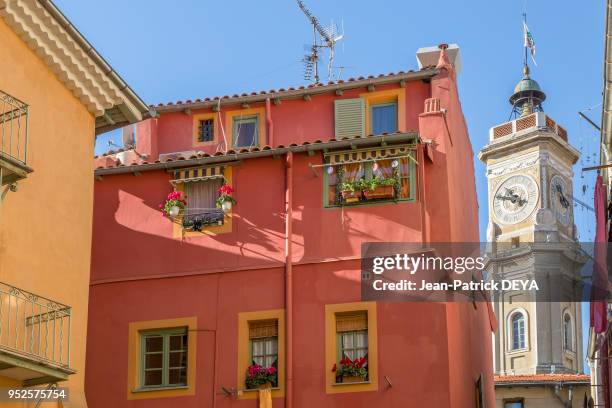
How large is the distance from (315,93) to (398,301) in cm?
627

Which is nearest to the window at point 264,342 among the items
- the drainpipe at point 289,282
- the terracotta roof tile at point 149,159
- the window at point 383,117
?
the drainpipe at point 289,282

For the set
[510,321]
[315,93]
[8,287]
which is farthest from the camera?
[510,321]

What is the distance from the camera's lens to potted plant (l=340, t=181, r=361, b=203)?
27.7 m

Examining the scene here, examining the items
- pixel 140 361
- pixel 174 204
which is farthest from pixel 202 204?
pixel 140 361

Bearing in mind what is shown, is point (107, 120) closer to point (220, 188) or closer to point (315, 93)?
point (220, 188)

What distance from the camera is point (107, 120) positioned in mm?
24125

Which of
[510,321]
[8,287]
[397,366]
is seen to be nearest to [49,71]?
[8,287]

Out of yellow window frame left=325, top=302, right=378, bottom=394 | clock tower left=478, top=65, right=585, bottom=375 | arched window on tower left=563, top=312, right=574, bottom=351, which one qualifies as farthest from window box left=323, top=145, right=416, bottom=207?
arched window on tower left=563, top=312, right=574, bottom=351

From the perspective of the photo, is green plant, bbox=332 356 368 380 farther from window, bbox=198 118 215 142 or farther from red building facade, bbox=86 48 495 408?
window, bbox=198 118 215 142

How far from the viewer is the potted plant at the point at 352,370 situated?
26.4m

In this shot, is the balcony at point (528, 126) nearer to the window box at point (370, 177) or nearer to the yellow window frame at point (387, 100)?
the yellow window frame at point (387, 100)

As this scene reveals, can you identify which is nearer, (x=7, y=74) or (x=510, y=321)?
(x=7, y=74)

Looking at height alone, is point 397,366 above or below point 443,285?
below

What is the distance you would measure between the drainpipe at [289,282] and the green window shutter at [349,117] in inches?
81.3
